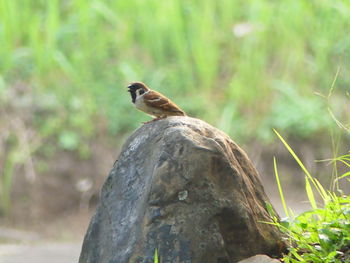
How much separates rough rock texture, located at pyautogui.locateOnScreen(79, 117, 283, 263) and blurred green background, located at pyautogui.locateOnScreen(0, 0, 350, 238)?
463 centimetres

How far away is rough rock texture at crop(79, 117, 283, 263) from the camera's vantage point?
4020mm

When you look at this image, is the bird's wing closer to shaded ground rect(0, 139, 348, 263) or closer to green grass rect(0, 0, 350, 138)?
shaded ground rect(0, 139, 348, 263)

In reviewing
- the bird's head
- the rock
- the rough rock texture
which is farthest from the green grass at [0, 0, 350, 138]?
the rock

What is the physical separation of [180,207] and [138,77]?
18.8ft

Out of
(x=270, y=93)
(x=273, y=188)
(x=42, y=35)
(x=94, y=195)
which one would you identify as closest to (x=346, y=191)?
(x=273, y=188)

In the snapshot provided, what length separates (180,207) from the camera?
4.07 m

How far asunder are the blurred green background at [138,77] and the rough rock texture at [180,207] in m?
4.63

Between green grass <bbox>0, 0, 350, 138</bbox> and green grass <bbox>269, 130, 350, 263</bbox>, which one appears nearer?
green grass <bbox>269, 130, 350, 263</bbox>

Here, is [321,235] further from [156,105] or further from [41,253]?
[41,253]

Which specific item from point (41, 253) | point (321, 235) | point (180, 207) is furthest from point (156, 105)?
point (41, 253)

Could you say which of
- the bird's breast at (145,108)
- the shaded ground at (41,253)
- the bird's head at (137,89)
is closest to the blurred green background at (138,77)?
the shaded ground at (41,253)

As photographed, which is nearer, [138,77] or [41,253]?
[41,253]

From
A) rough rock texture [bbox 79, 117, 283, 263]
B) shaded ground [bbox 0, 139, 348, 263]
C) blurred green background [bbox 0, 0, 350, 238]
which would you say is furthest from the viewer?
blurred green background [bbox 0, 0, 350, 238]

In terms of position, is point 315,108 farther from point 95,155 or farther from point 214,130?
point 214,130
